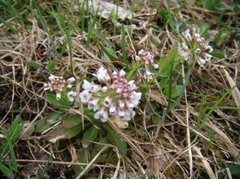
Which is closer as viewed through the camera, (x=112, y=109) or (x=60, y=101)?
(x=112, y=109)

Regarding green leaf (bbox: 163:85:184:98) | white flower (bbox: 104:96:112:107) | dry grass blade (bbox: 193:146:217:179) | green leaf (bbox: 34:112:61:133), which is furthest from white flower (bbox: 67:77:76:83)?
dry grass blade (bbox: 193:146:217:179)

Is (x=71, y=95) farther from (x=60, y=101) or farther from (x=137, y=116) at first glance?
(x=137, y=116)

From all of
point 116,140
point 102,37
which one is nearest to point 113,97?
point 116,140

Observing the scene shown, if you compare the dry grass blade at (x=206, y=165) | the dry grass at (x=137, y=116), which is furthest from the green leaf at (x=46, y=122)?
the dry grass blade at (x=206, y=165)

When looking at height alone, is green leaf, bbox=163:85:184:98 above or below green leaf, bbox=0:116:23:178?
above

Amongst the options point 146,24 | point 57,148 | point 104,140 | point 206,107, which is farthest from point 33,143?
point 146,24

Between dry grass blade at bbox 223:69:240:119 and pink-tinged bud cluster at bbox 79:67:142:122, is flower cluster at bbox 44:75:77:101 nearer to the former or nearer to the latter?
pink-tinged bud cluster at bbox 79:67:142:122
